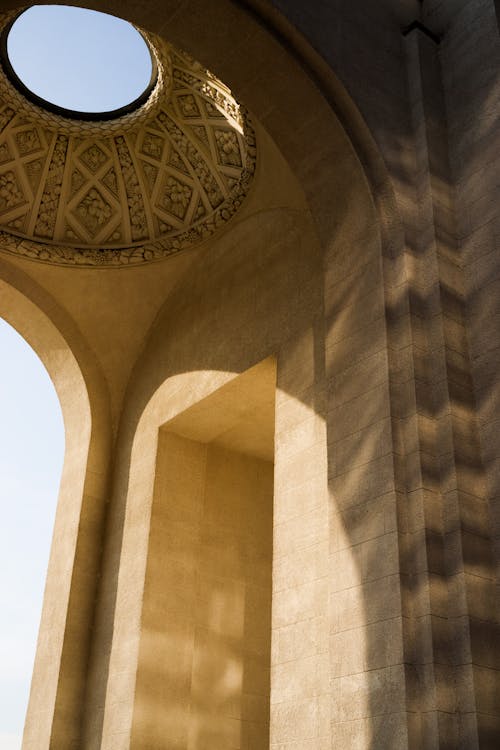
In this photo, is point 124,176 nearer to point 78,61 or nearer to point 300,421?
point 78,61

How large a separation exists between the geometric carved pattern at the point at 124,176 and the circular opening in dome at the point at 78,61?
0.26 meters

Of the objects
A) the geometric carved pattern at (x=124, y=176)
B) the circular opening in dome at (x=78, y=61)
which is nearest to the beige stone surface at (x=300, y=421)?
the geometric carved pattern at (x=124, y=176)

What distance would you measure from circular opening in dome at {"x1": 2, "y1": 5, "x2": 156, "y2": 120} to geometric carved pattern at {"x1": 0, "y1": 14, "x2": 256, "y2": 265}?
26cm

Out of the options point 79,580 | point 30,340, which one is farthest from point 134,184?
point 79,580

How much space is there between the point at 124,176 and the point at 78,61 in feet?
5.63

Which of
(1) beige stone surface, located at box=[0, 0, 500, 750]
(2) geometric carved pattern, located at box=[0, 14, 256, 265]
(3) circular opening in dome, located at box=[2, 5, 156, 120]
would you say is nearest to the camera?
(1) beige stone surface, located at box=[0, 0, 500, 750]

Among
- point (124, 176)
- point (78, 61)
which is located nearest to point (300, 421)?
point (124, 176)

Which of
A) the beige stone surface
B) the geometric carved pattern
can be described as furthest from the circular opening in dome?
the beige stone surface

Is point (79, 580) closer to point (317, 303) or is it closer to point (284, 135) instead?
point (317, 303)

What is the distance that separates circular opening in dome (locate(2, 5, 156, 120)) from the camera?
31.7ft

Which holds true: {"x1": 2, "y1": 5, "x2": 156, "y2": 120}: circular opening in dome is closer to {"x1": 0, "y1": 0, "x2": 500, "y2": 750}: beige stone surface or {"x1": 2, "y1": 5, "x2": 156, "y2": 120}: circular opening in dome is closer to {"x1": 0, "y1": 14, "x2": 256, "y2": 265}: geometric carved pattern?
{"x1": 0, "y1": 14, "x2": 256, "y2": 265}: geometric carved pattern

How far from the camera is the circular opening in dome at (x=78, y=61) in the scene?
967 centimetres

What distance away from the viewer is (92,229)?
10.4 metres

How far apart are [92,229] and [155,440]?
276 centimetres
